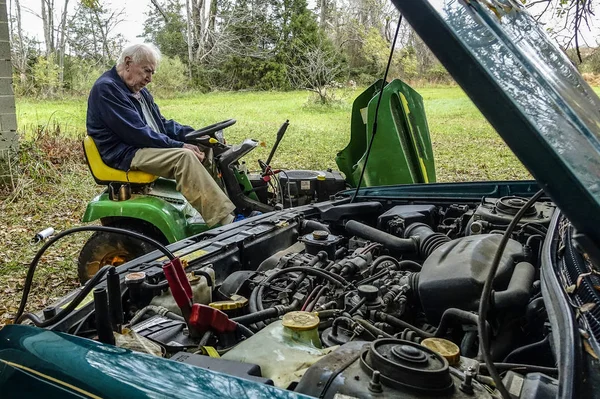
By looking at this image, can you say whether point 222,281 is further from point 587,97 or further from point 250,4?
point 250,4

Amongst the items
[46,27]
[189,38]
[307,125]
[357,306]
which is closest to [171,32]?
[189,38]

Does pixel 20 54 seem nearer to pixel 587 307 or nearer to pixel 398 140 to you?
pixel 398 140

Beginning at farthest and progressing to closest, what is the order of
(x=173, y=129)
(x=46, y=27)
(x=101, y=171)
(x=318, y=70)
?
(x=46, y=27) → (x=318, y=70) → (x=173, y=129) → (x=101, y=171)

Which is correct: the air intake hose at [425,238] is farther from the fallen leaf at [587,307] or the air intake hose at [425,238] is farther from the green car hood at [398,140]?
the green car hood at [398,140]

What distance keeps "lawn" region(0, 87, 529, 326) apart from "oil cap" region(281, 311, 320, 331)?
75 cm

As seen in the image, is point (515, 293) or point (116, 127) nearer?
point (515, 293)

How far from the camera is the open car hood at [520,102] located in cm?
82

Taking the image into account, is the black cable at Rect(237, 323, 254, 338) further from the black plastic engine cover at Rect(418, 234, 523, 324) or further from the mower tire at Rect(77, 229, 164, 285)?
the mower tire at Rect(77, 229, 164, 285)

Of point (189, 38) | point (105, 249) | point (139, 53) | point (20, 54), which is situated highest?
point (189, 38)

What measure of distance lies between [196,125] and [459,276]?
39.3 ft

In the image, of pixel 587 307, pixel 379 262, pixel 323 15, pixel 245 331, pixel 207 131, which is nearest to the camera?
pixel 587 307

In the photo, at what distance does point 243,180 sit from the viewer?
4.37 metres

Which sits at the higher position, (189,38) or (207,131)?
(189,38)

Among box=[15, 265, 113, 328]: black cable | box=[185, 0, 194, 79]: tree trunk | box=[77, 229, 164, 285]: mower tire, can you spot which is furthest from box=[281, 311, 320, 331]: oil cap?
box=[185, 0, 194, 79]: tree trunk
